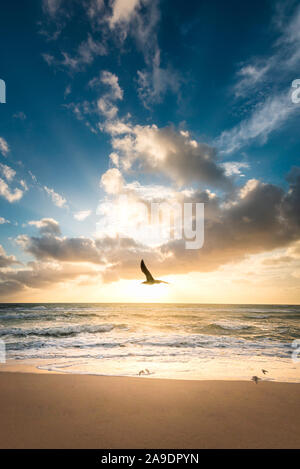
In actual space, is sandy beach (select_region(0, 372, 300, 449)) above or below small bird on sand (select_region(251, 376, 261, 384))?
above

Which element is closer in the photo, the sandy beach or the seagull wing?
the sandy beach

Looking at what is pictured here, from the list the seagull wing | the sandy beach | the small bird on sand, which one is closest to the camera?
the sandy beach

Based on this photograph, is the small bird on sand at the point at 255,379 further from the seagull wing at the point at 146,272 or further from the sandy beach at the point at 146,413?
the seagull wing at the point at 146,272

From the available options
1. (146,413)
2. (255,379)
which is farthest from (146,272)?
(146,413)

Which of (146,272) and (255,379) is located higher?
(146,272)

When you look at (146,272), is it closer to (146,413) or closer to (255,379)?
(255,379)

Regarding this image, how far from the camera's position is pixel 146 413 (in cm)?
368

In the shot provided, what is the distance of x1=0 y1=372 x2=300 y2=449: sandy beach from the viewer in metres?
3.00

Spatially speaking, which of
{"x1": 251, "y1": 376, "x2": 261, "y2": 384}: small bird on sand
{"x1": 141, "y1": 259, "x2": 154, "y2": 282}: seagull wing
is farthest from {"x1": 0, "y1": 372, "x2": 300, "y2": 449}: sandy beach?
{"x1": 141, "y1": 259, "x2": 154, "y2": 282}: seagull wing

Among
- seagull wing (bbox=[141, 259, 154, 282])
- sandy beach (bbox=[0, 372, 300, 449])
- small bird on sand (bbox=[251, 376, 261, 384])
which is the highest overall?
seagull wing (bbox=[141, 259, 154, 282])

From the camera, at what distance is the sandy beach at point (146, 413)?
3.00 meters

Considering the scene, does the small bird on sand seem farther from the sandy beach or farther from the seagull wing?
the seagull wing

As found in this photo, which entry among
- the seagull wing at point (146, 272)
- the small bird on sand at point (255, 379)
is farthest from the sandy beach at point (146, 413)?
the seagull wing at point (146, 272)
